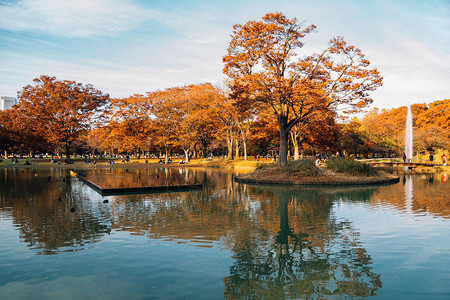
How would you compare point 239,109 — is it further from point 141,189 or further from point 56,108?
point 56,108

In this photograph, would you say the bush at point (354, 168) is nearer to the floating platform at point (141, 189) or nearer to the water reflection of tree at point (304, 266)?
the floating platform at point (141, 189)

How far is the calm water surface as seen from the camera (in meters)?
5.93

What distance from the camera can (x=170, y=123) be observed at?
2547 inches

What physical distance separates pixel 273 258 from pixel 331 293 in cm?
193

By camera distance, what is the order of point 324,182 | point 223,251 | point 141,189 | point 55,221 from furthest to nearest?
point 324,182, point 141,189, point 55,221, point 223,251

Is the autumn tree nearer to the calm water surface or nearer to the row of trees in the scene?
the row of trees

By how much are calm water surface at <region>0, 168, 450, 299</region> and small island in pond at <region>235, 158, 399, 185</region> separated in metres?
9.64

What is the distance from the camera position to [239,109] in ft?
108

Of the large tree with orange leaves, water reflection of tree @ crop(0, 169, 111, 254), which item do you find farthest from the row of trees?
water reflection of tree @ crop(0, 169, 111, 254)

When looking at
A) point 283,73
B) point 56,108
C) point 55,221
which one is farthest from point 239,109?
point 56,108

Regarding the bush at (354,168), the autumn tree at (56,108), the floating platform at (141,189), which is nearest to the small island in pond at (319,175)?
the bush at (354,168)

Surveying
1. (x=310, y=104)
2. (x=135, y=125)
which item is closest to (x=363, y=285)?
(x=310, y=104)

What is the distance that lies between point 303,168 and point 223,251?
19.0 metres

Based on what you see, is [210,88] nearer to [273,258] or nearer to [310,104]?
[310,104]
